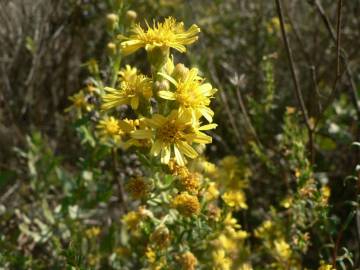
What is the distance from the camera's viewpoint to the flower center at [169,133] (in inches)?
69.0

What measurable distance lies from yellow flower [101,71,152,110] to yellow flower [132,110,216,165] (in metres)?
0.12

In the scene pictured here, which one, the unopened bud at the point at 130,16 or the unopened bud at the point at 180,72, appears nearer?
Result: the unopened bud at the point at 180,72

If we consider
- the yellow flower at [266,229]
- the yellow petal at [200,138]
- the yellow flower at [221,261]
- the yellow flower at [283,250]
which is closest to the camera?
the yellow petal at [200,138]

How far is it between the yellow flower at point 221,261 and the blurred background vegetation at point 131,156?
68 cm

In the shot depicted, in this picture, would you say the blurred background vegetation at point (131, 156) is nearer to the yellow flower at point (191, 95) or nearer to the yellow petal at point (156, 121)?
the yellow flower at point (191, 95)

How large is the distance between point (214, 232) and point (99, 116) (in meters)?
0.92

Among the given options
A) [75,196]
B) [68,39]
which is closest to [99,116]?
[75,196]

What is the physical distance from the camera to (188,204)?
1.98m

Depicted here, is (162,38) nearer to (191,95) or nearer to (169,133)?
(191,95)

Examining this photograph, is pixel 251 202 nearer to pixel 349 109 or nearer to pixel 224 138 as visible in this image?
pixel 224 138

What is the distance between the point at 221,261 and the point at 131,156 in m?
0.97

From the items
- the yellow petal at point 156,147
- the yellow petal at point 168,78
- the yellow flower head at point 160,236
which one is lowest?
the yellow flower head at point 160,236

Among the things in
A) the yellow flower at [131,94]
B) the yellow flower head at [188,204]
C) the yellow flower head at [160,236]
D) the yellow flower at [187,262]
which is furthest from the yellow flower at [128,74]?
the yellow flower at [187,262]

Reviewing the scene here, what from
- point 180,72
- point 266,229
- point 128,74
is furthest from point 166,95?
point 266,229
